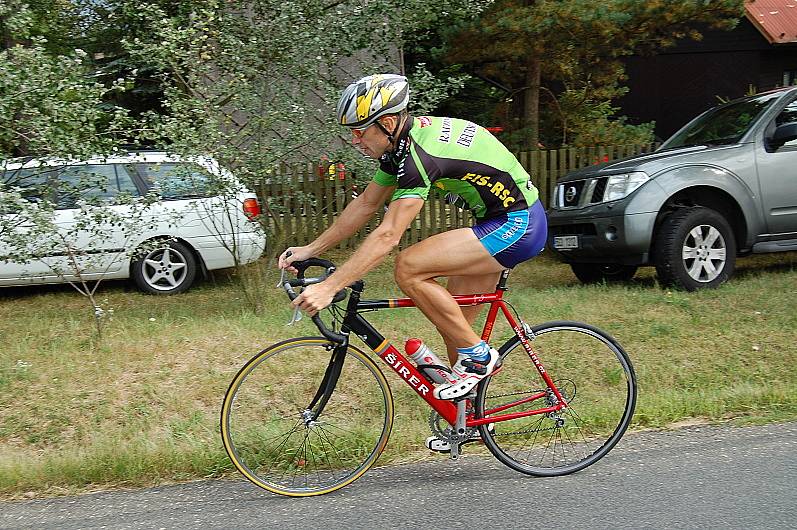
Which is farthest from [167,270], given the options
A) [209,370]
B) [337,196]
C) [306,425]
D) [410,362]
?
[410,362]

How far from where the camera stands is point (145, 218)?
363 inches

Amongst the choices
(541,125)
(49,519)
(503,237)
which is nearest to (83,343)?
(49,519)

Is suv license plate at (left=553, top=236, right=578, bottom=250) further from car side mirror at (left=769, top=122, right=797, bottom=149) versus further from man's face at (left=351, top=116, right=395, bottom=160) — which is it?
man's face at (left=351, top=116, right=395, bottom=160)

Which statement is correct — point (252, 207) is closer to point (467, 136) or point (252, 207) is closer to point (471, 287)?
point (471, 287)

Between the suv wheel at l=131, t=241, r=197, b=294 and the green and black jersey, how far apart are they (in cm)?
596

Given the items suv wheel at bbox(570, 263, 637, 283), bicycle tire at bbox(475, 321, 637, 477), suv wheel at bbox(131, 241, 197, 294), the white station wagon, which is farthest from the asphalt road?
suv wheel at bbox(131, 241, 197, 294)

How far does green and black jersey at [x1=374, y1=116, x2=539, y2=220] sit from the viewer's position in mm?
3986

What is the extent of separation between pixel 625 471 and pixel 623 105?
721 inches

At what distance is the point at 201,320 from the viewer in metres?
7.59

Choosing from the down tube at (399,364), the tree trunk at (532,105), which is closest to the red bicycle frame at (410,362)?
the down tube at (399,364)

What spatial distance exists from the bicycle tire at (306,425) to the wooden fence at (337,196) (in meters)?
4.63

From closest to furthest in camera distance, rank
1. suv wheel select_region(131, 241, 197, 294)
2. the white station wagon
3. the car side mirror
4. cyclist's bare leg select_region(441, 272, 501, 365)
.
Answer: cyclist's bare leg select_region(441, 272, 501, 365)
the white station wagon
the car side mirror
suv wheel select_region(131, 241, 197, 294)

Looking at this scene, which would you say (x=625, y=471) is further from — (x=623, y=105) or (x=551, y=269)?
(x=623, y=105)

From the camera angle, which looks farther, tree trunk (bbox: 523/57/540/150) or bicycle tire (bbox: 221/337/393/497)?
tree trunk (bbox: 523/57/540/150)
